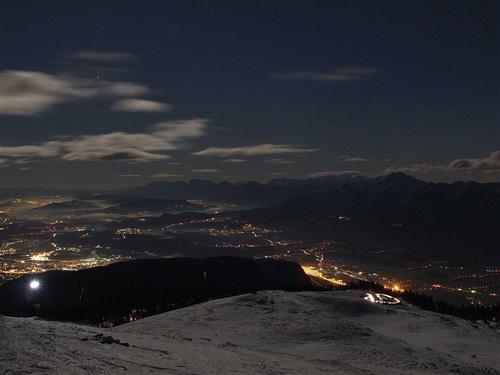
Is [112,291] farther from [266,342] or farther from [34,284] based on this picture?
[266,342]

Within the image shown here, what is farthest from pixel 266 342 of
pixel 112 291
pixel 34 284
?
pixel 34 284

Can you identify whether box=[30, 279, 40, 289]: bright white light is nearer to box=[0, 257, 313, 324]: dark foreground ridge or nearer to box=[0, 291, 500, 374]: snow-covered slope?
box=[0, 257, 313, 324]: dark foreground ridge

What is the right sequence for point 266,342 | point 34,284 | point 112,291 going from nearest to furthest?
point 266,342
point 112,291
point 34,284

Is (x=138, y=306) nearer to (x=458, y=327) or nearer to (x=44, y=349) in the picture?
(x=458, y=327)

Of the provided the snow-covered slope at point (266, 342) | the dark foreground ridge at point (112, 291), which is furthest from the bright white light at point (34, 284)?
the snow-covered slope at point (266, 342)

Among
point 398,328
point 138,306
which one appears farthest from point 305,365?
point 138,306

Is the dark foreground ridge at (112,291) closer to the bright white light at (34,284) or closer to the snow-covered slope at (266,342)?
the bright white light at (34,284)

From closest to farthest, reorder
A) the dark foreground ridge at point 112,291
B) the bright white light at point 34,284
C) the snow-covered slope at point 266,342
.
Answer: the snow-covered slope at point 266,342 → the dark foreground ridge at point 112,291 → the bright white light at point 34,284

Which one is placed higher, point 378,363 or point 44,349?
point 44,349
